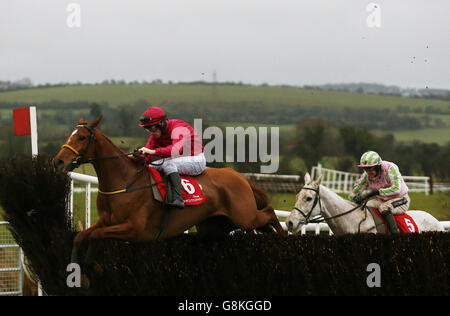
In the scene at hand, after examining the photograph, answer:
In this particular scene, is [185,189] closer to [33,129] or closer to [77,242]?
[77,242]

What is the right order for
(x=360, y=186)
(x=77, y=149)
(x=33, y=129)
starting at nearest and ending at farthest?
(x=77, y=149), (x=33, y=129), (x=360, y=186)

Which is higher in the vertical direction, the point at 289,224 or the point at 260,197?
the point at 260,197

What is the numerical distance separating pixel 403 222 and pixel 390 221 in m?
0.20

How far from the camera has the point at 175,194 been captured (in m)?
6.28

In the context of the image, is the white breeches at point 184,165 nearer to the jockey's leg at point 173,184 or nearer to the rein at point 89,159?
the jockey's leg at point 173,184

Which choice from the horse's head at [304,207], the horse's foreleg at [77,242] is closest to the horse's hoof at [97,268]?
the horse's foreleg at [77,242]

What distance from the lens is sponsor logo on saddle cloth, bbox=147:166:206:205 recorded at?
6.32m

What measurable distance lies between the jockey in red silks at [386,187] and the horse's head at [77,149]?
3.05 meters

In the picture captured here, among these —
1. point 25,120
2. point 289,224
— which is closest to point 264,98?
point 289,224

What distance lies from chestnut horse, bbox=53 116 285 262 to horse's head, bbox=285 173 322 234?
0.56 m

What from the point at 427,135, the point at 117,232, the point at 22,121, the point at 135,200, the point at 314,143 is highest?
the point at 22,121

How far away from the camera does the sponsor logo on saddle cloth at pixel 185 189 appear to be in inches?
249

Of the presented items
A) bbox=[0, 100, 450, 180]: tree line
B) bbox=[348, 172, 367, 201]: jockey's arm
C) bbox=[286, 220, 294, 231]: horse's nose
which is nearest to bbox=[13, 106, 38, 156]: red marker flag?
bbox=[286, 220, 294, 231]: horse's nose

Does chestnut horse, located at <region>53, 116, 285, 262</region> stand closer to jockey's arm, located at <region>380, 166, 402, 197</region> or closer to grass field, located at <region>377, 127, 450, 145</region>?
jockey's arm, located at <region>380, 166, 402, 197</region>
